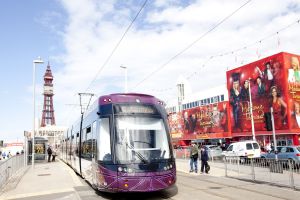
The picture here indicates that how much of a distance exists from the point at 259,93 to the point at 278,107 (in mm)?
4159

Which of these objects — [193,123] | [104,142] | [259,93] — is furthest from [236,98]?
[104,142]

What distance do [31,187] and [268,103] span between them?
36.9 metres

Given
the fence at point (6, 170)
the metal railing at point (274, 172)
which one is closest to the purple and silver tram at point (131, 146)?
the metal railing at point (274, 172)

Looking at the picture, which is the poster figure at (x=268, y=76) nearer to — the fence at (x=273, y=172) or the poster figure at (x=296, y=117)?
the poster figure at (x=296, y=117)

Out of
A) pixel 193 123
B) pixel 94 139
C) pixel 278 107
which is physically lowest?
pixel 94 139

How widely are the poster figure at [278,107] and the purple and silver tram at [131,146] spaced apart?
34912mm

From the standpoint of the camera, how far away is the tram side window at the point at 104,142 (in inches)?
412

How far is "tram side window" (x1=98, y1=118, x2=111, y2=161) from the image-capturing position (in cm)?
1046

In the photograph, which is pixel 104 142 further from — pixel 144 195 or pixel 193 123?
pixel 193 123

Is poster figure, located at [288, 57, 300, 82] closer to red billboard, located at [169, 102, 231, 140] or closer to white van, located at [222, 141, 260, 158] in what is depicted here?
red billboard, located at [169, 102, 231, 140]

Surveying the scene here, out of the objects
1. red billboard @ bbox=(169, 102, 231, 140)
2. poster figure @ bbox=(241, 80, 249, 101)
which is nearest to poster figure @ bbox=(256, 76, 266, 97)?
poster figure @ bbox=(241, 80, 249, 101)

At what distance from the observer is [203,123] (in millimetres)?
66000

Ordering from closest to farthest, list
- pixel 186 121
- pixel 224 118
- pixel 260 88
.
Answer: pixel 260 88 → pixel 224 118 → pixel 186 121

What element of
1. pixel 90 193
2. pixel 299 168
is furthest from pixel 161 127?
pixel 299 168
